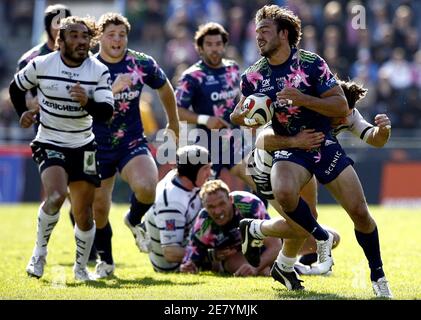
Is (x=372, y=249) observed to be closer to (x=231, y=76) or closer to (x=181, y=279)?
(x=181, y=279)

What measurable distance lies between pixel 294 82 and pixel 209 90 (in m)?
3.42

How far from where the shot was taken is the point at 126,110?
33.2 feet

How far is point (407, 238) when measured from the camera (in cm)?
1306

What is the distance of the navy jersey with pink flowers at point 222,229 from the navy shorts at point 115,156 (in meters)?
0.92

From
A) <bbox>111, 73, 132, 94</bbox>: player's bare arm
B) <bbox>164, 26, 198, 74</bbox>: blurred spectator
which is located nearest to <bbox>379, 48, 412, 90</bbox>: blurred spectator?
<bbox>164, 26, 198, 74</bbox>: blurred spectator

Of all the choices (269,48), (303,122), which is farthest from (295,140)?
(269,48)

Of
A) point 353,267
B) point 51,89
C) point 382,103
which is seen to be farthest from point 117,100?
point 382,103

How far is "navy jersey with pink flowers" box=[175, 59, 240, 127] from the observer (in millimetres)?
11367

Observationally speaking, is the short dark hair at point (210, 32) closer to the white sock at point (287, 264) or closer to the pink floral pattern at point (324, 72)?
the pink floral pattern at point (324, 72)

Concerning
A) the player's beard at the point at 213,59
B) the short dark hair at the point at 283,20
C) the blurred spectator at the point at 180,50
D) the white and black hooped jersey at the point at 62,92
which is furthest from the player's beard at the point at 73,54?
→ the blurred spectator at the point at 180,50

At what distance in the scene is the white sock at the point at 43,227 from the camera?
8.96 meters

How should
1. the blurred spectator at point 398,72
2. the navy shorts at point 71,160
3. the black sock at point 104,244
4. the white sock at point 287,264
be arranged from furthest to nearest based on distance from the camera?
the blurred spectator at point 398,72 → the black sock at point 104,244 → the navy shorts at point 71,160 → the white sock at point 287,264

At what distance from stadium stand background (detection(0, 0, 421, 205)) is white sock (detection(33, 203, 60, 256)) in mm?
9342

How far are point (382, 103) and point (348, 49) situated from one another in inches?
65.7
